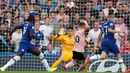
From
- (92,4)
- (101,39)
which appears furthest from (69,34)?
(92,4)

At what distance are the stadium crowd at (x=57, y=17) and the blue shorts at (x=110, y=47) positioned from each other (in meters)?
2.04

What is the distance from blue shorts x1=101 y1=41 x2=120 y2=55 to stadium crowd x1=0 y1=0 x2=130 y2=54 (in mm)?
2044

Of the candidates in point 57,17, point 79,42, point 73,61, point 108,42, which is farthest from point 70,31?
point 57,17

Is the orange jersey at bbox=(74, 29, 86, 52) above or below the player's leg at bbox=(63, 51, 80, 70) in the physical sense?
above

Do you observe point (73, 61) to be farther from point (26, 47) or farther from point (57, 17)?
point (57, 17)

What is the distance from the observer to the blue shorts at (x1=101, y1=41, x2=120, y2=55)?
586 inches

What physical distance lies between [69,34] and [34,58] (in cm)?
159

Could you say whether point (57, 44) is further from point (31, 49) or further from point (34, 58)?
point (31, 49)

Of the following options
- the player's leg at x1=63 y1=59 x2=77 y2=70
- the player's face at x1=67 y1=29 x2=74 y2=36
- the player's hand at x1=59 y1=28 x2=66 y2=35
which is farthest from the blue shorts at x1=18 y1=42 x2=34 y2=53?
the player's hand at x1=59 y1=28 x2=66 y2=35

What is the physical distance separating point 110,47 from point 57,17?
3396 mm

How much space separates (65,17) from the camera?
17.9m

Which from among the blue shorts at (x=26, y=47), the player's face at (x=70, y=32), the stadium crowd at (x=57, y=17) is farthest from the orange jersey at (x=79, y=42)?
the stadium crowd at (x=57, y=17)

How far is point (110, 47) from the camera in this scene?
14.9 m

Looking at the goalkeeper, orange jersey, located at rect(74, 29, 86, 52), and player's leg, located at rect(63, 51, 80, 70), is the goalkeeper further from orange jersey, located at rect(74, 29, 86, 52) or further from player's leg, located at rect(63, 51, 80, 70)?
orange jersey, located at rect(74, 29, 86, 52)
